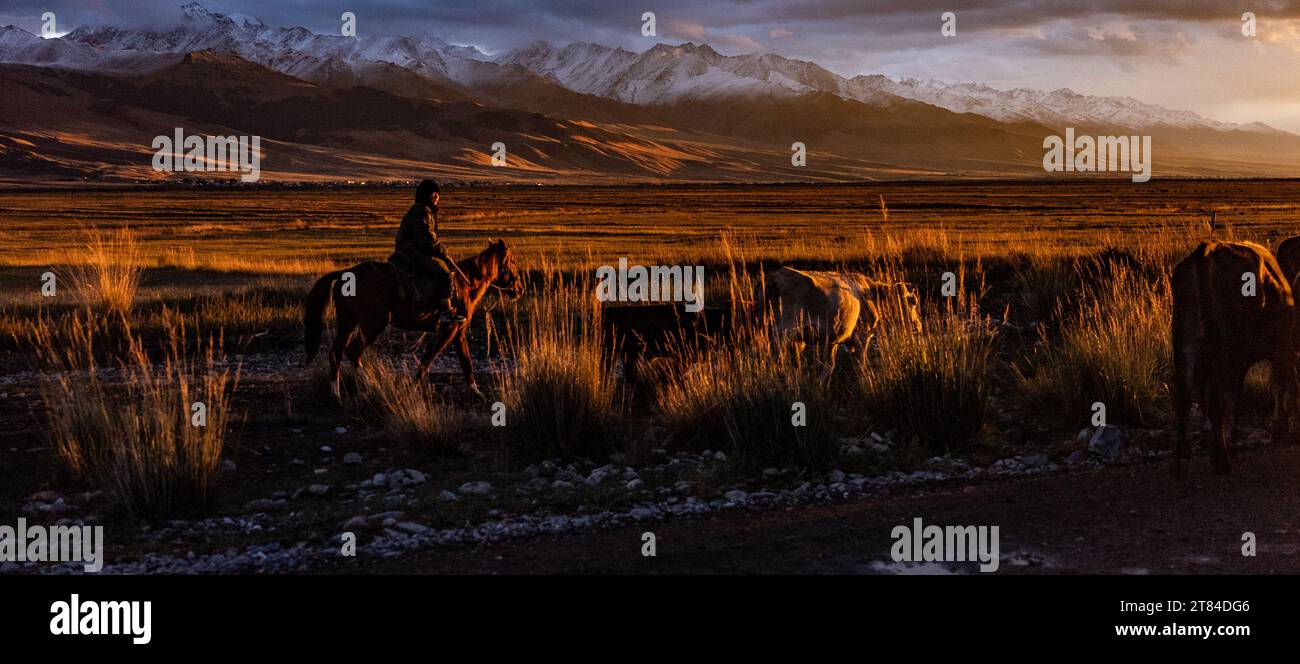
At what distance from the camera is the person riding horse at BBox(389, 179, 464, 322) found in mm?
12266

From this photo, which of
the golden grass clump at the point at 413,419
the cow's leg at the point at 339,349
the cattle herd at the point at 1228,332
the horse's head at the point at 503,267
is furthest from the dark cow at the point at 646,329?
the cow's leg at the point at 339,349

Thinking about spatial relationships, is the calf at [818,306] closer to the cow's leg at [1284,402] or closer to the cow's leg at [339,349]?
the cow's leg at [1284,402]

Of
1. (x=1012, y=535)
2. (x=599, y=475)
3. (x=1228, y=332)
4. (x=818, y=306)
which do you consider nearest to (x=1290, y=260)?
Result: (x=1228, y=332)

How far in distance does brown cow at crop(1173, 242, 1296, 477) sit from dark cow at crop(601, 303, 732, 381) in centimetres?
457

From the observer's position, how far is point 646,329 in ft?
37.4

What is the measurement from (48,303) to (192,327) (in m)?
4.18

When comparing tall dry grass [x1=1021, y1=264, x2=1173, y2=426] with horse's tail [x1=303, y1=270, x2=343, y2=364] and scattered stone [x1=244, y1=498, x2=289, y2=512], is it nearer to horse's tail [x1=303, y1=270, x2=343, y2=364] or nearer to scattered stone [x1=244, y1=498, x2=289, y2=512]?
scattered stone [x1=244, y1=498, x2=289, y2=512]

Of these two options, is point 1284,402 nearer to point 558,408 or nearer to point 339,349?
point 558,408

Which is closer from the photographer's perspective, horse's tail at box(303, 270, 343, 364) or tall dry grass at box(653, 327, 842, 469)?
tall dry grass at box(653, 327, 842, 469)

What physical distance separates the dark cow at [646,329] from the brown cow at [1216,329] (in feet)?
15.0

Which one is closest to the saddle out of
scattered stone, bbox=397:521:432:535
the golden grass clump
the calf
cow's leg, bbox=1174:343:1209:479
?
the golden grass clump
